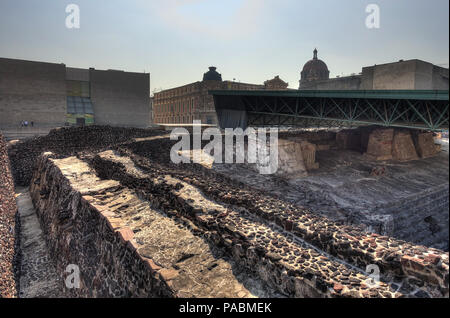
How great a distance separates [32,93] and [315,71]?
39475 millimetres

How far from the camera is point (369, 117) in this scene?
1421cm

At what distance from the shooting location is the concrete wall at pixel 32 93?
77.9 feet

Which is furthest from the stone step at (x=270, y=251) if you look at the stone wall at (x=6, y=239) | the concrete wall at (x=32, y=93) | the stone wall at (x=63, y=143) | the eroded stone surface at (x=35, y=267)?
the concrete wall at (x=32, y=93)

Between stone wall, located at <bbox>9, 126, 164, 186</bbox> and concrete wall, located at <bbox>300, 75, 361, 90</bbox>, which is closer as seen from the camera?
stone wall, located at <bbox>9, 126, 164, 186</bbox>

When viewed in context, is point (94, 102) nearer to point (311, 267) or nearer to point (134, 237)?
point (134, 237)

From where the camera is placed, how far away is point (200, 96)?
38.8 meters

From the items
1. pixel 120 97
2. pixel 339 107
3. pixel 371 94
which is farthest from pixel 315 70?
pixel 371 94

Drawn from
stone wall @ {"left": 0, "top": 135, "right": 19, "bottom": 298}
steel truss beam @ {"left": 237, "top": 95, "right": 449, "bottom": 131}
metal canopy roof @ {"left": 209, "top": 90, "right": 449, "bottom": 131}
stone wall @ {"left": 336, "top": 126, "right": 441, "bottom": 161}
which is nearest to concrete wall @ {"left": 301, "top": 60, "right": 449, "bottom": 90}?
stone wall @ {"left": 336, "top": 126, "right": 441, "bottom": 161}

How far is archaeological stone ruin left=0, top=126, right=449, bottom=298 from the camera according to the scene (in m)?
4.05

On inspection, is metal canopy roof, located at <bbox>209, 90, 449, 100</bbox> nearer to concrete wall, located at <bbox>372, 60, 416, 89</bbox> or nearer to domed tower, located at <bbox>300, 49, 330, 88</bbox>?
concrete wall, located at <bbox>372, 60, 416, 89</bbox>

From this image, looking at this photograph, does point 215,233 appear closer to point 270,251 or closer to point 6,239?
point 270,251

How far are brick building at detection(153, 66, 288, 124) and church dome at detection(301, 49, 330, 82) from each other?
6559 millimetres

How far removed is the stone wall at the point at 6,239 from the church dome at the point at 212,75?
1272 inches
